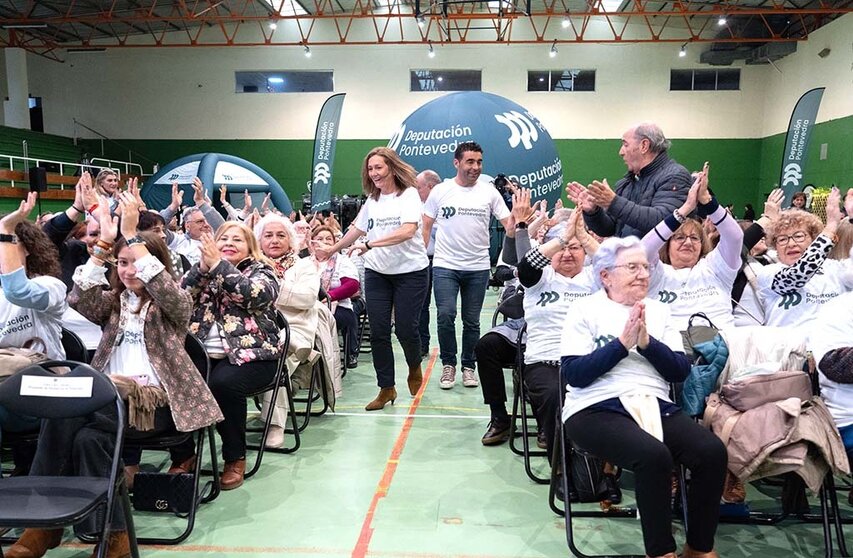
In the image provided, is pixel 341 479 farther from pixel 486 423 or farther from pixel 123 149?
pixel 123 149

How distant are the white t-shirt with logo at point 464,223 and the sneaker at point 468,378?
2.81 feet

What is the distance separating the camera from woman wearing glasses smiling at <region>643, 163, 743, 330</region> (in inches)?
120

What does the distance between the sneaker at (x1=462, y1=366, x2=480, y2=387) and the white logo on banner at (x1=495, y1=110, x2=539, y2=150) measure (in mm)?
5594

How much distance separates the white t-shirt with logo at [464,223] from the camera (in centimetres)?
478

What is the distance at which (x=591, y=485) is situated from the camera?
10.1ft

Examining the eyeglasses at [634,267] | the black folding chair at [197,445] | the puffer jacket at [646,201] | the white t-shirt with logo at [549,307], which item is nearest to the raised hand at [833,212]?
the puffer jacket at [646,201]

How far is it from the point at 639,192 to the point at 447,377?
7.30ft

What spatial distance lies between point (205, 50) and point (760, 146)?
15751 millimetres

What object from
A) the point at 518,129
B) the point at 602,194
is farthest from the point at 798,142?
the point at 602,194

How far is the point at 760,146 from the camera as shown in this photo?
18.2 m

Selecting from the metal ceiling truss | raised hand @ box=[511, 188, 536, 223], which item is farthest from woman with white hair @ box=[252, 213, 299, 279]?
the metal ceiling truss

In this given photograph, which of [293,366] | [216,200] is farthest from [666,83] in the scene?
[293,366]

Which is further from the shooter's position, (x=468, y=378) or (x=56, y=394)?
(x=468, y=378)

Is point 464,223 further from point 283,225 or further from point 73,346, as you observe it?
point 73,346
